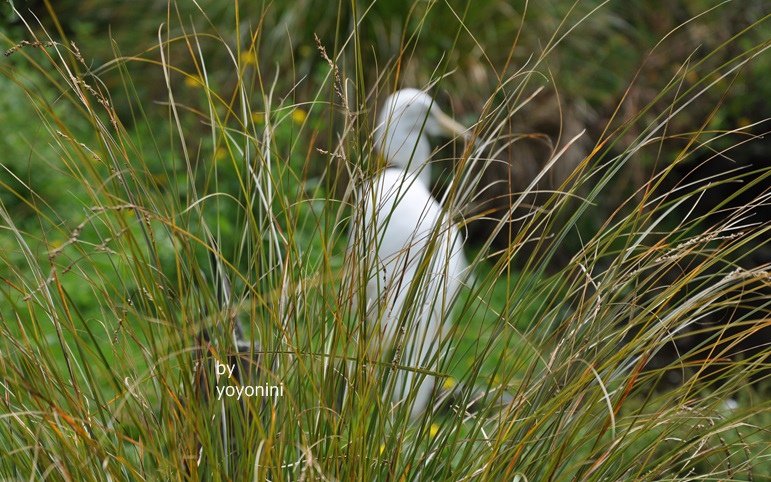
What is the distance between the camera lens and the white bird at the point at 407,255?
1.84 meters

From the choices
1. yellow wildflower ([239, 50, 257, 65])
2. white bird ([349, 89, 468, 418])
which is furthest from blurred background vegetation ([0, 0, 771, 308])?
white bird ([349, 89, 468, 418])

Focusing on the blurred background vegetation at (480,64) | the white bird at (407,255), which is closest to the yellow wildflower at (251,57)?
the white bird at (407,255)

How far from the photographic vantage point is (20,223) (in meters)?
4.84

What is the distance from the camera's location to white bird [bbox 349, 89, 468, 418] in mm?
1843

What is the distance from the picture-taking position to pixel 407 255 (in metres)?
1.86

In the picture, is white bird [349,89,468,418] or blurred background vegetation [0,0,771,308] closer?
white bird [349,89,468,418]

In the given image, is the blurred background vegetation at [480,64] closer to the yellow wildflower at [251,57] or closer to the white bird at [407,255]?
the yellow wildflower at [251,57]

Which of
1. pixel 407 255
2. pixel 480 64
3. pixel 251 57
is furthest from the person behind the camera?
pixel 480 64

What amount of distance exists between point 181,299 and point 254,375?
319 mm

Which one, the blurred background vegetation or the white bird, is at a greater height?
the blurred background vegetation

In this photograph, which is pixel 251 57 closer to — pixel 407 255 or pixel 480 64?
pixel 480 64

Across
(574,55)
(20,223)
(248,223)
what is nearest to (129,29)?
(20,223)

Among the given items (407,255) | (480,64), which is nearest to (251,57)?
(480,64)

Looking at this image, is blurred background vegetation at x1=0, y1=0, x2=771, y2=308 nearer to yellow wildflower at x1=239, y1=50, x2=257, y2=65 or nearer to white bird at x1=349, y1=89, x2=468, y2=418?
yellow wildflower at x1=239, y1=50, x2=257, y2=65
